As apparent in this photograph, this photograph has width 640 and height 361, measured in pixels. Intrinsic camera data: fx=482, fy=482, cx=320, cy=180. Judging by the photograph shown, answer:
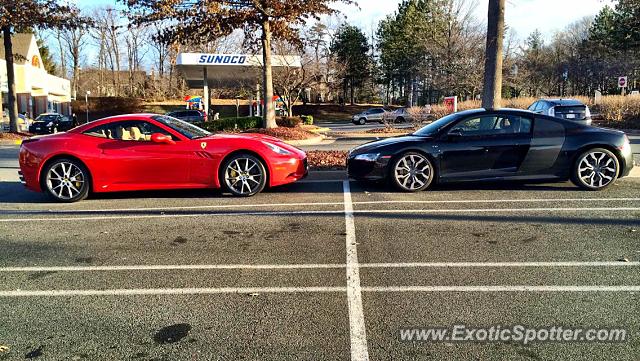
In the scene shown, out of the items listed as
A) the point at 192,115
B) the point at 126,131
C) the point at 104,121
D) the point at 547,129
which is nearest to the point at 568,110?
the point at 547,129

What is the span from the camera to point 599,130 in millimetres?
7535

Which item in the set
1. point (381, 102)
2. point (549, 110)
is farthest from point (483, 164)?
point (381, 102)

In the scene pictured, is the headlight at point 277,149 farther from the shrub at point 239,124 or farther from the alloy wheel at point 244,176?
the shrub at point 239,124

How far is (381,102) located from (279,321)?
77176mm

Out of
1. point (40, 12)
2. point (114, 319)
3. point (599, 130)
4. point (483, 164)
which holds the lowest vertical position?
point (114, 319)

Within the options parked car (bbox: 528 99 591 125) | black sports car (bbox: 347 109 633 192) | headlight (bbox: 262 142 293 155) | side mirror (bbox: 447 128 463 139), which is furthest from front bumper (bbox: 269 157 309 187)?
parked car (bbox: 528 99 591 125)

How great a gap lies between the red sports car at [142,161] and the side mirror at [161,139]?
12 mm

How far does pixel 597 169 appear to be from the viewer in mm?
7426

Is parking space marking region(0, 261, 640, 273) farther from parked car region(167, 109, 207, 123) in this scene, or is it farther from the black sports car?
parked car region(167, 109, 207, 123)

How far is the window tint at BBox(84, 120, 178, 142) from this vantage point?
759cm

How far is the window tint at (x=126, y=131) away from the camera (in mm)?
7586

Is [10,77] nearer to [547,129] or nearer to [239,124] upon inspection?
[239,124]

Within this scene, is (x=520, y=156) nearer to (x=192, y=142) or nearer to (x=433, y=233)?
(x=433, y=233)

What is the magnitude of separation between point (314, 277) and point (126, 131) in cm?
495
